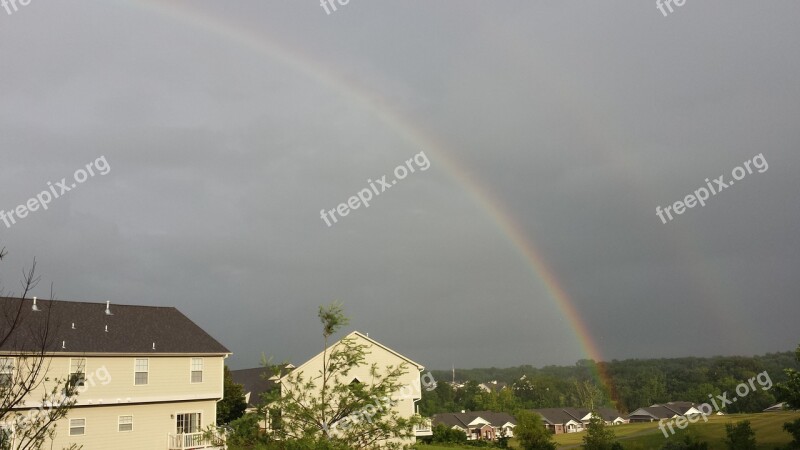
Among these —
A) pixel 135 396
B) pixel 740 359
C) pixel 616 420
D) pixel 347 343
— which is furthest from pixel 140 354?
A: pixel 740 359

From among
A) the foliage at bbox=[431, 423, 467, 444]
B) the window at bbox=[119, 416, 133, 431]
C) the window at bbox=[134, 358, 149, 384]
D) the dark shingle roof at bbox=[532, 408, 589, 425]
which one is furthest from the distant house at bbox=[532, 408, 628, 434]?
the window at bbox=[119, 416, 133, 431]

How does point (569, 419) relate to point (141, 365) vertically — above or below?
below

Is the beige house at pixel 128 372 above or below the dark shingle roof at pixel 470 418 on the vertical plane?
above

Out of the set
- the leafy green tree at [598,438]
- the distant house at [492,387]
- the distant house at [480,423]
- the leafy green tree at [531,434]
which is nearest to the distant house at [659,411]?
the distant house at [480,423]

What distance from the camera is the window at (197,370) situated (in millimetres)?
32406

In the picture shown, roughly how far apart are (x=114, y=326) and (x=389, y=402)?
2656 centimetres

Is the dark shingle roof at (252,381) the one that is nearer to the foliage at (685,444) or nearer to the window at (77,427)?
the window at (77,427)

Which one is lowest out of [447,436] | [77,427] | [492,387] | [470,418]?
[447,436]

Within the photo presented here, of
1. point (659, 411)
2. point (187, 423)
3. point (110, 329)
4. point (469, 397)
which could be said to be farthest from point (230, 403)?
point (469, 397)

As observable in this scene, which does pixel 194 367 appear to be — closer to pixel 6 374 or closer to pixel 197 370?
pixel 197 370

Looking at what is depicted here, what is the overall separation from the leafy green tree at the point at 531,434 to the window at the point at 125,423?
3503 cm

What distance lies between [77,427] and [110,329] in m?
5.11

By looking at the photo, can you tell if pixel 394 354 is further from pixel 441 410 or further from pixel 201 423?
pixel 441 410

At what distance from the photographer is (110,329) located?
3102 centimetres
